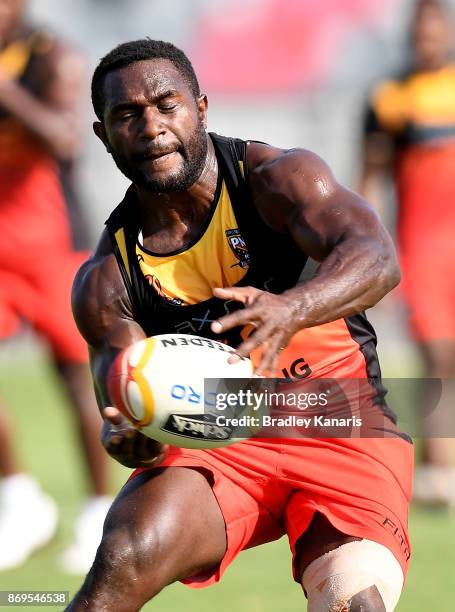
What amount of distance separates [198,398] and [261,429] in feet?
1.62

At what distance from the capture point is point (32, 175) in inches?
293

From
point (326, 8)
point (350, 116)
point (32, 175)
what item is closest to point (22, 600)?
point (32, 175)

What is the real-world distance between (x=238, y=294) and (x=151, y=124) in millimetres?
904

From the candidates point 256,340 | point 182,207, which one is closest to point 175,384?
point 256,340

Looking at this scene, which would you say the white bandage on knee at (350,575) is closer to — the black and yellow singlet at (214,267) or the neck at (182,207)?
the black and yellow singlet at (214,267)

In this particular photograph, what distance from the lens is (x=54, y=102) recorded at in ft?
24.0

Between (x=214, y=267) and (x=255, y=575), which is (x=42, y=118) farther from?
(x=214, y=267)

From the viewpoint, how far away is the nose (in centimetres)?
402

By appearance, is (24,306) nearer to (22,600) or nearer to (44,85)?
(44,85)

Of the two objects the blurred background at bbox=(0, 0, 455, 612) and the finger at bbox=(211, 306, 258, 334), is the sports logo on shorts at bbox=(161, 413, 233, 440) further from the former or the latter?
the blurred background at bbox=(0, 0, 455, 612)

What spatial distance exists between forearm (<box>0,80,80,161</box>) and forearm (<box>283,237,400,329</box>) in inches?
148

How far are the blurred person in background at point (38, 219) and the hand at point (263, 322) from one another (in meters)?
3.68

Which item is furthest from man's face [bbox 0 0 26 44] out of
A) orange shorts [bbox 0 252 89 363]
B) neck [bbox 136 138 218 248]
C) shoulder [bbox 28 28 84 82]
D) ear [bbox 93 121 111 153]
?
neck [bbox 136 138 218 248]
